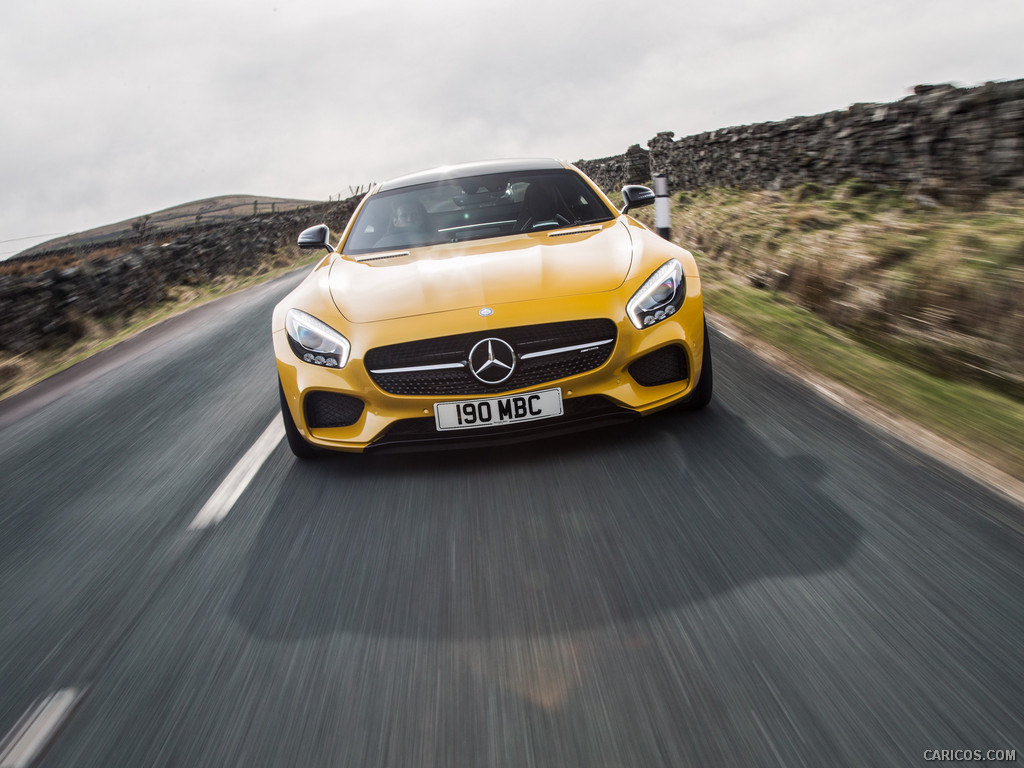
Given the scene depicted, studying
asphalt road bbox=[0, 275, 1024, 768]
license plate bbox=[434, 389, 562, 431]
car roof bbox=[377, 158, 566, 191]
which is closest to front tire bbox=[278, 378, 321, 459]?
asphalt road bbox=[0, 275, 1024, 768]

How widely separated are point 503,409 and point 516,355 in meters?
0.25

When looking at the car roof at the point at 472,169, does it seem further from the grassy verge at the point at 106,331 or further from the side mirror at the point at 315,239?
the grassy verge at the point at 106,331

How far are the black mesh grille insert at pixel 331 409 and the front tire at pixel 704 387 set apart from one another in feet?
5.26

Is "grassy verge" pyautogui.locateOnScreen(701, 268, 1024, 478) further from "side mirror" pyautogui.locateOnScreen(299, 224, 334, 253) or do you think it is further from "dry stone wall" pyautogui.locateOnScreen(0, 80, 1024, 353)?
"side mirror" pyautogui.locateOnScreen(299, 224, 334, 253)

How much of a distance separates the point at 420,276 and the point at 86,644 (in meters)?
2.17

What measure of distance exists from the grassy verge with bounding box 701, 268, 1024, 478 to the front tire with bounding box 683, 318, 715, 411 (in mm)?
910

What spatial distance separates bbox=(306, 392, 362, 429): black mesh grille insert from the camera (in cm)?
351

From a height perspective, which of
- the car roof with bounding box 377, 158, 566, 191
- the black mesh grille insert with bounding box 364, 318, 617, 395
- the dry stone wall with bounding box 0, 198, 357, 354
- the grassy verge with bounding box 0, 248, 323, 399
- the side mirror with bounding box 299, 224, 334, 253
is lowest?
the grassy verge with bounding box 0, 248, 323, 399

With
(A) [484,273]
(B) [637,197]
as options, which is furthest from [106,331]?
(A) [484,273]

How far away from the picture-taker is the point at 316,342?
3.56 metres

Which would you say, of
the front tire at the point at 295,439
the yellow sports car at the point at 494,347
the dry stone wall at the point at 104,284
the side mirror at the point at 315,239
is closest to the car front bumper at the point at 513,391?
the yellow sports car at the point at 494,347

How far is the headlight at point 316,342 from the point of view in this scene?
3467mm

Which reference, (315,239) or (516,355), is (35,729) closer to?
(516,355)

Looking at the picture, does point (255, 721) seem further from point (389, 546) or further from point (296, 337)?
point (296, 337)
